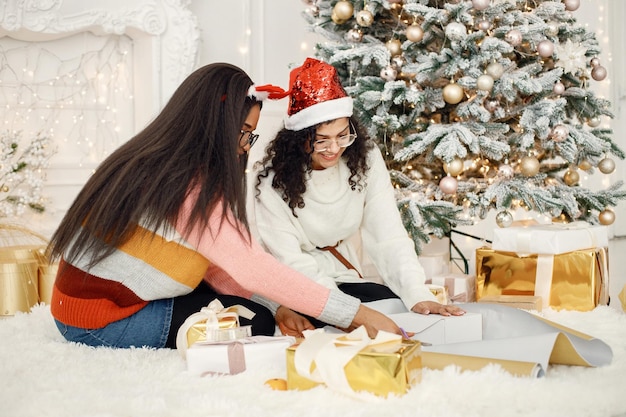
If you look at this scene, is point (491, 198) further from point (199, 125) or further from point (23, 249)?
point (23, 249)

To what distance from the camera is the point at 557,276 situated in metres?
2.53

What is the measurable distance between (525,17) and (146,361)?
1.97 meters

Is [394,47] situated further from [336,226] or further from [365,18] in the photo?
[336,226]

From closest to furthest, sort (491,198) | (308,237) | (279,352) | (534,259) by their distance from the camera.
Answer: (279,352) → (308,237) → (534,259) → (491,198)

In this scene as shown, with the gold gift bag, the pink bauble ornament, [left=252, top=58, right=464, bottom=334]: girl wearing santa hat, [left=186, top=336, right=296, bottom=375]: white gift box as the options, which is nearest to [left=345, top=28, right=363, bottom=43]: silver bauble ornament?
the pink bauble ornament

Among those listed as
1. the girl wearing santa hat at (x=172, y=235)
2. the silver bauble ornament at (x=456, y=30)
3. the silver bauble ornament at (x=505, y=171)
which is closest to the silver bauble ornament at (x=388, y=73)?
the silver bauble ornament at (x=456, y=30)

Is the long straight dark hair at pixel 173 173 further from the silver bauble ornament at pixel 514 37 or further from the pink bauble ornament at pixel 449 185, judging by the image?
the silver bauble ornament at pixel 514 37

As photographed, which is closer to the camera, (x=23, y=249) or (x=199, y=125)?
(x=199, y=125)

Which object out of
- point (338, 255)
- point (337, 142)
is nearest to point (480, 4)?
point (337, 142)

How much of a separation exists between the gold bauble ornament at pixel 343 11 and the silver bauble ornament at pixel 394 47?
7.8 inches

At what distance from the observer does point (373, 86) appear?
2.87 m

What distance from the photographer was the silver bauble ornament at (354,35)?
9.66 feet

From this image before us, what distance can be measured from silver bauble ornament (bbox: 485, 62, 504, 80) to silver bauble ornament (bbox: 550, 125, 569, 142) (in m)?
0.31

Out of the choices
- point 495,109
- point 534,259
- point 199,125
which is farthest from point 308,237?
point 495,109
